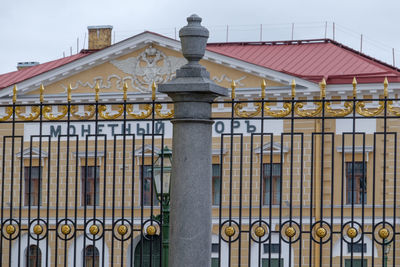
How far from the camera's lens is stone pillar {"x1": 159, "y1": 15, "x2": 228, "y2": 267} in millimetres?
9930

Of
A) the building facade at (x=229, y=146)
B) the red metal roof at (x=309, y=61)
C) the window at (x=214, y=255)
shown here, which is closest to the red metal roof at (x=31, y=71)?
the red metal roof at (x=309, y=61)

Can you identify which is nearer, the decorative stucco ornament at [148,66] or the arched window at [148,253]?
the arched window at [148,253]

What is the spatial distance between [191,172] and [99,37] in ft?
95.1

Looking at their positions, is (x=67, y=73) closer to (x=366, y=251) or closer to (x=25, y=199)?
(x=25, y=199)

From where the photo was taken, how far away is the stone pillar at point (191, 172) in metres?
9.93

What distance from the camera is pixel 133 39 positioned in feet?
110

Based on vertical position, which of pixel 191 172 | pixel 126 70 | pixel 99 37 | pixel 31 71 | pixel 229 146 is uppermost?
pixel 99 37

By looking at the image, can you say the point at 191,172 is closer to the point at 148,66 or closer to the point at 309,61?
the point at 309,61

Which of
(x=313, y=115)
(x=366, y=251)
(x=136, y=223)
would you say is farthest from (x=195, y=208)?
(x=136, y=223)

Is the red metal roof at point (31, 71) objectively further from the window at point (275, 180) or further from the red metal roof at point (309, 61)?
the window at point (275, 180)

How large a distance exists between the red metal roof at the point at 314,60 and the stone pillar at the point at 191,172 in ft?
65.6

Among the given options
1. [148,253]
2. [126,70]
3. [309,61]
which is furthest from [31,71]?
[309,61]

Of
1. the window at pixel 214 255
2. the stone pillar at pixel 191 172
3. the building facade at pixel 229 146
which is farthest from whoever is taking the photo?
the window at pixel 214 255

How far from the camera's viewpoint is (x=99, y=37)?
3853 cm
